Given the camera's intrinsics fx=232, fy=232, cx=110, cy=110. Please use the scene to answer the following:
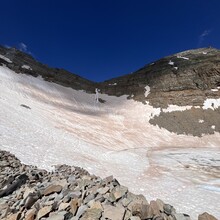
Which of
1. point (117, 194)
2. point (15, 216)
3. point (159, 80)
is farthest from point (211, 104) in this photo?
point (15, 216)

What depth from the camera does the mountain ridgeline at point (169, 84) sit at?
44.1 m

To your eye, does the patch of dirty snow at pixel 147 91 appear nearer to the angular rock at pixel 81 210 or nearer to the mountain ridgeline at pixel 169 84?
the mountain ridgeline at pixel 169 84

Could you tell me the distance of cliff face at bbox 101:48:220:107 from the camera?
5109 centimetres

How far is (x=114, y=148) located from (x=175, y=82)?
34540 millimetres

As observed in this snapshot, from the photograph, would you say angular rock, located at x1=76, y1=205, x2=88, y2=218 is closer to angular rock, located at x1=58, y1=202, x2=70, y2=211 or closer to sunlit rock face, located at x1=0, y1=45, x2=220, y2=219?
angular rock, located at x1=58, y1=202, x2=70, y2=211

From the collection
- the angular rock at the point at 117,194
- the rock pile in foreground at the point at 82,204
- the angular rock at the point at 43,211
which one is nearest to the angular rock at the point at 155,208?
the rock pile in foreground at the point at 82,204

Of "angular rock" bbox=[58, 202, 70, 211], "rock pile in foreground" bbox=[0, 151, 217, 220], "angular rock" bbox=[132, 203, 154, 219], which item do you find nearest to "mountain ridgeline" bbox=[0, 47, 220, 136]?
"rock pile in foreground" bbox=[0, 151, 217, 220]

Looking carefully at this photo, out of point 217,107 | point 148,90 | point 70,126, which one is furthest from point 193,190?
point 148,90

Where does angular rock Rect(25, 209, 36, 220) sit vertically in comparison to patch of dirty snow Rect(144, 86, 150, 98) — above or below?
below

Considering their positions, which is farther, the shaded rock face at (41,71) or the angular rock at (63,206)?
the shaded rock face at (41,71)

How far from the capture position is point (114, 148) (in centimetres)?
2597

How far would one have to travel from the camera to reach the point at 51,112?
32.1 m

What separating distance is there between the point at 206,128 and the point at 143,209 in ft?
131

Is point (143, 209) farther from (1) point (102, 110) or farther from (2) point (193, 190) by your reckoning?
(1) point (102, 110)
